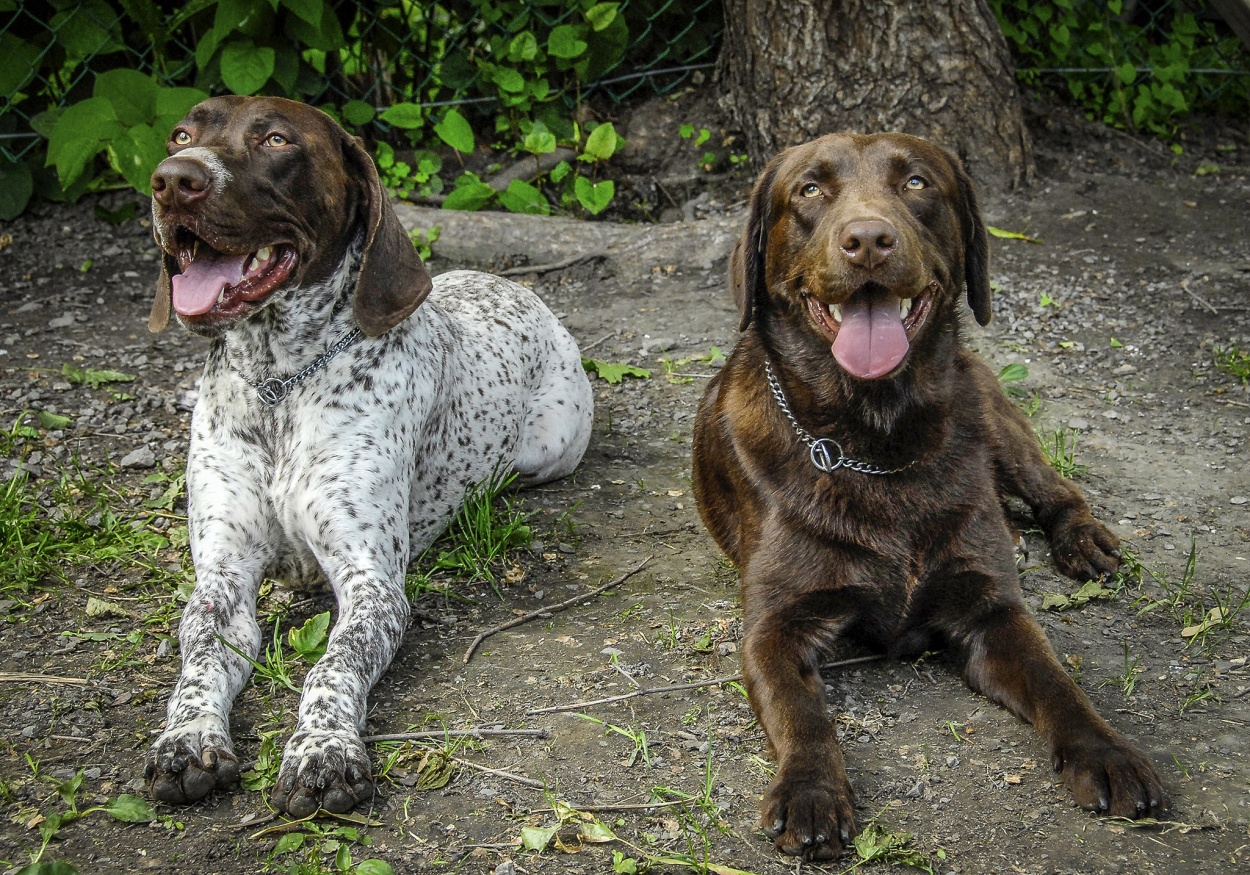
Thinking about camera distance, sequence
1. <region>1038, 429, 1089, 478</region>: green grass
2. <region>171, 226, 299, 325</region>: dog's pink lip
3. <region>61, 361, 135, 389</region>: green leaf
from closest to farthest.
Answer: <region>171, 226, 299, 325</region>: dog's pink lip < <region>1038, 429, 1089, 478</region>: green grass < <region>61, 361, 135, 389</region>: green leaf

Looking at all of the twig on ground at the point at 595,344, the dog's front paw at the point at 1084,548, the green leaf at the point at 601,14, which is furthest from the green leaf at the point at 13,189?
the dog's front paw at the point at 1084,548

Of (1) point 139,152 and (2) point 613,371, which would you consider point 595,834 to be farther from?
(1) point 139,152

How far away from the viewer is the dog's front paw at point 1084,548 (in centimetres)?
401

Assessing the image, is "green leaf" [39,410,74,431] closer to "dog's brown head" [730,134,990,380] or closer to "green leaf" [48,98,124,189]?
"green leaf" [48,98,124,189]

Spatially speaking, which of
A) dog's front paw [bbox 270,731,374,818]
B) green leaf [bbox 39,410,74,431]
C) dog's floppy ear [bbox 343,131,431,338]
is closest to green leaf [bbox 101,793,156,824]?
dog's front paw [bbox 270,731,374,818]

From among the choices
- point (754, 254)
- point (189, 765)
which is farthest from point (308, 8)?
point (189, 765)

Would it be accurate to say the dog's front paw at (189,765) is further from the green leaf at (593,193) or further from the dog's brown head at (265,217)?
the green leaf at (593,193)

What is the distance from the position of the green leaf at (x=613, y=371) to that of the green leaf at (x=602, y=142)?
1660mm

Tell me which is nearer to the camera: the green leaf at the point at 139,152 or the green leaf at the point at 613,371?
the green leaf at the point at 613,371

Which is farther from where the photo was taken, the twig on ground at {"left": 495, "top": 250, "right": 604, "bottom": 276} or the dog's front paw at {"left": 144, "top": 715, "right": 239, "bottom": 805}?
the twig on ground at {"left": 495, "top": 250, "right": 604, "bottom": 276}

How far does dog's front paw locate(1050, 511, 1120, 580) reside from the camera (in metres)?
4.01

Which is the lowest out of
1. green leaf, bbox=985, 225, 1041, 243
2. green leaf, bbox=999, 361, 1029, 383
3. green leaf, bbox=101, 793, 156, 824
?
green leaf, bbox=101, 793, 156, 824

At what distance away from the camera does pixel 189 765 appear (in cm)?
297

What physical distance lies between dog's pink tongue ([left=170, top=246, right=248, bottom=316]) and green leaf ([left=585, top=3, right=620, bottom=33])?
3810mm
